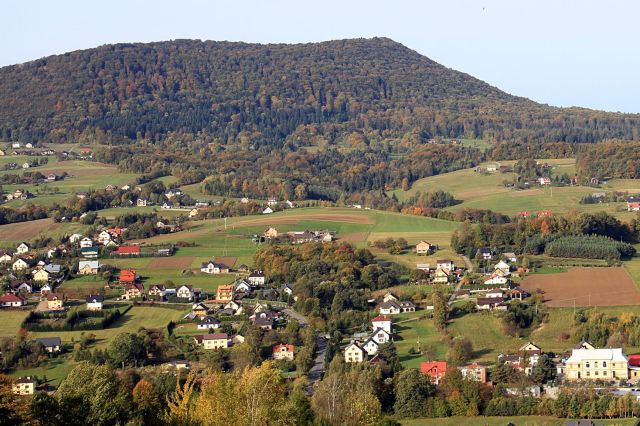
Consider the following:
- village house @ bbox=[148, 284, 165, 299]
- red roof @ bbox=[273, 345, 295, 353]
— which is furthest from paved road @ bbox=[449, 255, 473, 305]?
village house @ bbox=[148, 284, 165, 299]

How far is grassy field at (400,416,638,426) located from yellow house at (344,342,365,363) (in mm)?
6419

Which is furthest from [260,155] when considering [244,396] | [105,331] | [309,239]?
[244,396]

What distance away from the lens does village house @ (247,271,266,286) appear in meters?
53.4

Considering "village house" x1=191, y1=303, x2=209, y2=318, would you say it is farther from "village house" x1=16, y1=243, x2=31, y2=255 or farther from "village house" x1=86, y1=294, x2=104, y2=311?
"village house" x1=16, y1=243, x2=31, y2=255

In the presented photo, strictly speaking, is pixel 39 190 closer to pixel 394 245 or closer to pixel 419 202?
pixel 419 202

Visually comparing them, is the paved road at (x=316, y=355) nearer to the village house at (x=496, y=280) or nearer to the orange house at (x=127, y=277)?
the village house at (x=496, y=280)

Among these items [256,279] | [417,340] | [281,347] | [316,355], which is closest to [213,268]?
[256,279]

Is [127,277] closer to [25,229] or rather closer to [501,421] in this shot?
[25,229]

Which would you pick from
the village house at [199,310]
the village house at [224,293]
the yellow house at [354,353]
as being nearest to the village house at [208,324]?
the village house at [199,310]

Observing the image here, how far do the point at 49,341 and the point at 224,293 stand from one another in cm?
1029

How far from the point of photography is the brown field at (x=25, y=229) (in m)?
66.7

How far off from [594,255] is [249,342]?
63.7 feet

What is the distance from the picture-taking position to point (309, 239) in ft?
204

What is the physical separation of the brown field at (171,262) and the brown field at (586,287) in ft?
52.4
